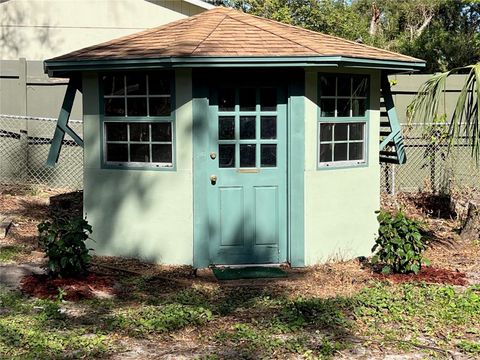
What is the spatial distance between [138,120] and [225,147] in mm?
1137

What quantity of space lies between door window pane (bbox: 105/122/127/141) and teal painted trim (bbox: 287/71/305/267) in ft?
6.79

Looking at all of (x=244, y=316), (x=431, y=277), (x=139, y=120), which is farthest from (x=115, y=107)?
(x=431, y=277)

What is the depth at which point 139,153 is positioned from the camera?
747 cm

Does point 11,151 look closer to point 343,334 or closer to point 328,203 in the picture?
point 328,203

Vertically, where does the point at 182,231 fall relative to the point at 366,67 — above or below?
below

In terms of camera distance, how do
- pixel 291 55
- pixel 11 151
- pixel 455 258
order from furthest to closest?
1. pixel 11 151
2. pixel 455 258
3. pixel 291 55

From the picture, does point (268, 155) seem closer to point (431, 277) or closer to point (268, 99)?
point (268, 99)

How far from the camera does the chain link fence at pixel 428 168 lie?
1109 centimetres

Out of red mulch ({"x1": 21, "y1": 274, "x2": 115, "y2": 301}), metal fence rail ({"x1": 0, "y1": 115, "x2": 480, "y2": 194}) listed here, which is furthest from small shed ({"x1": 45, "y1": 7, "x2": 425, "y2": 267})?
metal fence rail ({"x1": 0, "y1": 115, "x2": 480, "y2": 194})

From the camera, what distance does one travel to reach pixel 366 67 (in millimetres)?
7238

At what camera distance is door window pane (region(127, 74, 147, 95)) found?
7340mm

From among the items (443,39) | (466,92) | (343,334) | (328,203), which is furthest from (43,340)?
(443,39)

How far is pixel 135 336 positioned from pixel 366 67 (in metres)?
4.27

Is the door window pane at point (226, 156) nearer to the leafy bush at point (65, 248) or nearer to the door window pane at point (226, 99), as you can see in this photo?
the door window pane at point (226, 99)
